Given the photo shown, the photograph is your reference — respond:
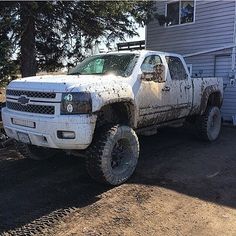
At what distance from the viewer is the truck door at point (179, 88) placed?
8.04 metres

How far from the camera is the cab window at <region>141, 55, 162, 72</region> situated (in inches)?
286

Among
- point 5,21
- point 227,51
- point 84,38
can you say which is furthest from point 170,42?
point 5,21

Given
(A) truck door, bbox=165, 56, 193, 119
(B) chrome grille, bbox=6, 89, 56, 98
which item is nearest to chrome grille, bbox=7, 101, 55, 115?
(B) chrome grille, bbox=6, 89, 56, 98

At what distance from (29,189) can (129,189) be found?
4.79ft

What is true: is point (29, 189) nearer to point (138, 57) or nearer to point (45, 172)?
point (45, 172)

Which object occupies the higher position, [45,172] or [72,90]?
[72,90]

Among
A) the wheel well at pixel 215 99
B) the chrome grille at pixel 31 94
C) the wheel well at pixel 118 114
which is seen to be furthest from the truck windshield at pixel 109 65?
the wheel well at pixel 215 99

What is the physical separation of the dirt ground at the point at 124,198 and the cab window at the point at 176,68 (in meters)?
1.64

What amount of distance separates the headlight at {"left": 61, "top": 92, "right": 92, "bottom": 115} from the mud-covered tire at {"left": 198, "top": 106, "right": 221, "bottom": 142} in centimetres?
455

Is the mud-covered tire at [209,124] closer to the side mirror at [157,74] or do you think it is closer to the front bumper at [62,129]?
the side mirror at [157,74]

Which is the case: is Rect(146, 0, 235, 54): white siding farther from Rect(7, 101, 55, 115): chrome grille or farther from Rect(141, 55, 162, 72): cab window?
Rect(7, 101, 55, 115): chrome grille

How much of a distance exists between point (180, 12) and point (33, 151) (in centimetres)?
989

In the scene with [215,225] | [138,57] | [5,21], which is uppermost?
[5,21]

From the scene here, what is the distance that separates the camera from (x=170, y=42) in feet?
51.1
